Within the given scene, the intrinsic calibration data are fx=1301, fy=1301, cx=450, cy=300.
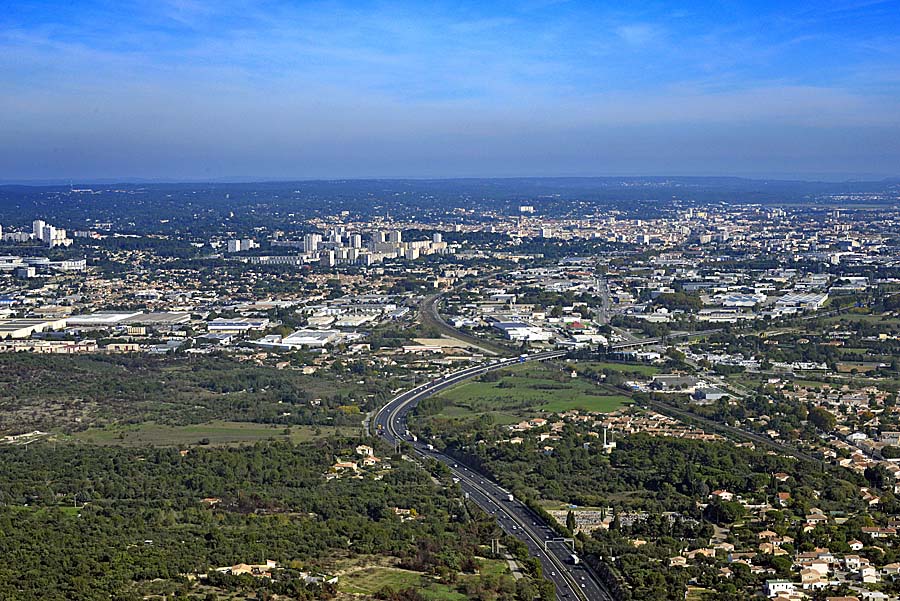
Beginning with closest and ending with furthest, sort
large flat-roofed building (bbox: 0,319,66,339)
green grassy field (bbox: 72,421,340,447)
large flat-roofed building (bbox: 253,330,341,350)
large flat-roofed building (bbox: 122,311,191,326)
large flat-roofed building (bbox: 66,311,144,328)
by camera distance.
A: green grassy field (bbox: 72,421,340,447), large flat-roofed building (bbox: 253,330,341,350), large flat-roofed building (bbox: 0,319,66,339), large flat-roofed building (bbox: 66,311,144,328), large flat-roofed building (bbox: 122,311,191,326)

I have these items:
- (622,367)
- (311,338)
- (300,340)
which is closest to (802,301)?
(622,367)

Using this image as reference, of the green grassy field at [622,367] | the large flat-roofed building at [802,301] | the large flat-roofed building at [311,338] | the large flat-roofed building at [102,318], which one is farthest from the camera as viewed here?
the large flat-roofed building at [802,301]

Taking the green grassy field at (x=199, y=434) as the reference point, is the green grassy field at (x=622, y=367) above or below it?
above

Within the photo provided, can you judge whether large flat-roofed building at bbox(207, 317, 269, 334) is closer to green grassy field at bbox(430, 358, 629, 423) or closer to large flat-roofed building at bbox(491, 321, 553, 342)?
large flat-roofed building at bbox(491, 321, 553, 342)

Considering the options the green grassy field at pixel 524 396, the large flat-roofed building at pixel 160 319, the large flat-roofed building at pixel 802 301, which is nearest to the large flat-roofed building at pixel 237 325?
the large flat-roofed building at pixel 160 319

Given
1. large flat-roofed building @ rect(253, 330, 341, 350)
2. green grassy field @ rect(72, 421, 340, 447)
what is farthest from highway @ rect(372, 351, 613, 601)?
large flat-roofed building @ rect(253, 330, 341, 350)

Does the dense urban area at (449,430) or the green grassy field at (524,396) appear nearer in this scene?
the dense urban area at (449,430)

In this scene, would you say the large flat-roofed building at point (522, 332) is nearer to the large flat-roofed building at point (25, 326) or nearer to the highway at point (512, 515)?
the highway at point (512, 515)
